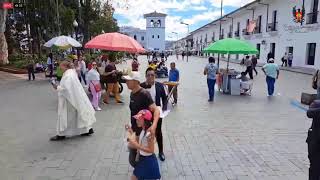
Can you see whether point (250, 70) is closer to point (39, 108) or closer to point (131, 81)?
point (39, 108)

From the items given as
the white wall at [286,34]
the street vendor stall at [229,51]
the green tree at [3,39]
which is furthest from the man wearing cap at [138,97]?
the white wall at [286,34]

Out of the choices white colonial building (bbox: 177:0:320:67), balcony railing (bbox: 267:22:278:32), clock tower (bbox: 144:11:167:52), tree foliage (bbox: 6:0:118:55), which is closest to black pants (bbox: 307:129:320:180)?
tree foliage (bbox: 6:0:118:55)

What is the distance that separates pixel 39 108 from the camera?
10.2 meters

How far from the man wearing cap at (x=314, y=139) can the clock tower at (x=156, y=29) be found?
340ft

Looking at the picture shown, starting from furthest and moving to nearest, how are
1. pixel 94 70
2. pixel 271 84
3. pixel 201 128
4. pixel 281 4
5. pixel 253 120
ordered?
1. pixel 281 4
2. pixel 271 84
3. pixel 94 70
4. pixel 253 120
5. pixel 201 128

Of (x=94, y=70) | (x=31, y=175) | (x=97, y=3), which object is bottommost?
(x=31, y=175)

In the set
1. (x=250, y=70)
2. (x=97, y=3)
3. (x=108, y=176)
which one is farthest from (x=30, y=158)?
(x=97, y=3)

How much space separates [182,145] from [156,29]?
10284cm

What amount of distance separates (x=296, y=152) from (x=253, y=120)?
2.76 metres

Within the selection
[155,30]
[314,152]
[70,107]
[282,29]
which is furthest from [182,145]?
[155,30]

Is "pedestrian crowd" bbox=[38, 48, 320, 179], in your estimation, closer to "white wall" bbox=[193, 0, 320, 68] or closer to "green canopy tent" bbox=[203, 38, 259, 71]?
"green canopy tent" bbox=[203, 38, 259, 71]

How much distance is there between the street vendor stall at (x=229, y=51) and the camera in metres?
13.0

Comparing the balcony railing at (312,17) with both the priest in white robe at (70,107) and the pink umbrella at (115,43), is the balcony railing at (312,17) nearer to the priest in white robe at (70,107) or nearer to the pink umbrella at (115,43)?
the pink umbrella at (115,43)

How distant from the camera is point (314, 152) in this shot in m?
3.83
